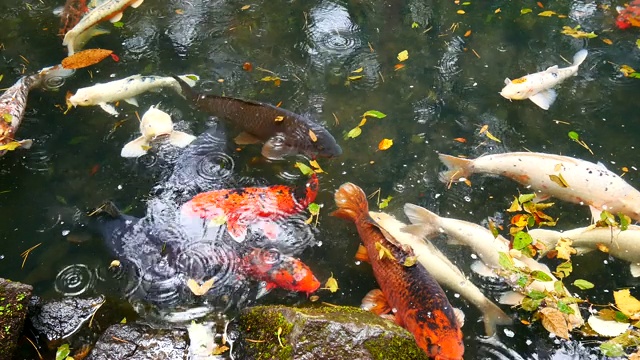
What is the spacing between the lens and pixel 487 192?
483 cm

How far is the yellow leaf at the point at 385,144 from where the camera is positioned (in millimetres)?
5195

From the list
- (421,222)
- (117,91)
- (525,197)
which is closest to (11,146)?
(117,91)

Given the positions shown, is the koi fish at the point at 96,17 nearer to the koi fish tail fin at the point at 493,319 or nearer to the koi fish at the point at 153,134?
the koi fish at the point at 153,134

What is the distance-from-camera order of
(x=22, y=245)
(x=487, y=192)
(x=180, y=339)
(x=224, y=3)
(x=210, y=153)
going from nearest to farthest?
(x=180, y=339)
(x=22, y=245)
(x=487, y=192)
(x=210, y=153)
(x=224, y=3)

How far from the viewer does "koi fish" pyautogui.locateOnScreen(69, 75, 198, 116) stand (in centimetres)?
546

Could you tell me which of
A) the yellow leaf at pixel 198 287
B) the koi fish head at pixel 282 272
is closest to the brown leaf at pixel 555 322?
the koi fish head at pixel 282 272

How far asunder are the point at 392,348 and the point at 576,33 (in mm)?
5300

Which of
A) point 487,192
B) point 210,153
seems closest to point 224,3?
point 210,153

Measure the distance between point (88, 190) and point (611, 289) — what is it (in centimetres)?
469

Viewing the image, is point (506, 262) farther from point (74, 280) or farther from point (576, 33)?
point (576, 33)

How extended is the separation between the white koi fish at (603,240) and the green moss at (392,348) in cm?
166

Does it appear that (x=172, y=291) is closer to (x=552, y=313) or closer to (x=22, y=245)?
(x=22, y=245)

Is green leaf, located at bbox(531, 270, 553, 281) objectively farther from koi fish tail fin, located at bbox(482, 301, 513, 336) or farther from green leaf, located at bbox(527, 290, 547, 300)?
koi fish tail fin, located at bbox(482, 301, 513, 336)

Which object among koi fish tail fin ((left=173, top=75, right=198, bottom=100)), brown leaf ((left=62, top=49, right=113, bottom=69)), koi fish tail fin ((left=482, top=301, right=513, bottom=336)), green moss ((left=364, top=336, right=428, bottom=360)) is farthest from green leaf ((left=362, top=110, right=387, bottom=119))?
brown leaf ((left=62, top=49, right=113, bottom=69))
